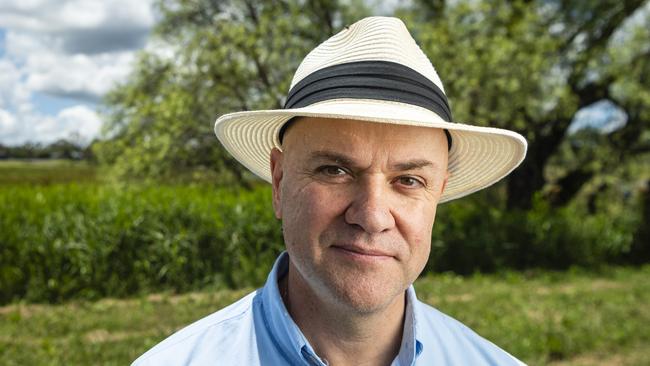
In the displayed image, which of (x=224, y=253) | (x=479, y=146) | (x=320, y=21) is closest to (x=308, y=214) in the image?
(x=479, y=146)

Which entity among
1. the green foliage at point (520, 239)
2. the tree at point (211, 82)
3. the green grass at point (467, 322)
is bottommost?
the green foliage at point (520, 239)

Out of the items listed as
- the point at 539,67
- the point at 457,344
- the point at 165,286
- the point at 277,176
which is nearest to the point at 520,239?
the point at 539,67

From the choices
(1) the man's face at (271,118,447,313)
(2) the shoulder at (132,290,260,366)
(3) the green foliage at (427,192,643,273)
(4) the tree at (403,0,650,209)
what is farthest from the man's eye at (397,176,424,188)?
(4) the tree at (403,0,650,209)

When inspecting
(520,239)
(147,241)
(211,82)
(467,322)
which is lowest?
(520,239)

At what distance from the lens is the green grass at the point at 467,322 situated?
6457mm

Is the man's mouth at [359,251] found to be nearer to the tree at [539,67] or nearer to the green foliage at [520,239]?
the green foliage at [520,239]

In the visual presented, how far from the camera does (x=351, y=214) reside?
1.72 meters

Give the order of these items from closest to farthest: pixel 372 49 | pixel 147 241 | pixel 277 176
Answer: pixel 372 49 → pixel 277 176 → pixel 147 241

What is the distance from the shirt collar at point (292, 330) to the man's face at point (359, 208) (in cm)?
12

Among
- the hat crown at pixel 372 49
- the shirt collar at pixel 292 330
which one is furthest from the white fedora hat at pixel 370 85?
the shirt collar at pixel 292 330

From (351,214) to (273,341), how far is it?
0.44 m

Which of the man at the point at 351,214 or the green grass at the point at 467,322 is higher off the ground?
the man at the point at 351,214

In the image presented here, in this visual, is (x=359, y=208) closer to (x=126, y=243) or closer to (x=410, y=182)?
(x=410, y=182)

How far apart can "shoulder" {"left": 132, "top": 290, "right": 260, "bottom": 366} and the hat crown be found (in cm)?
72
